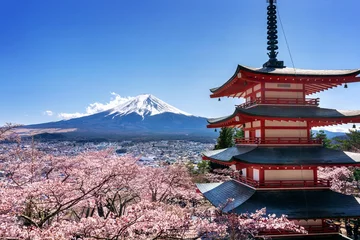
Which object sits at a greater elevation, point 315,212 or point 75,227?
point 75,227

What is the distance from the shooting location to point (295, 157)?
9.18m

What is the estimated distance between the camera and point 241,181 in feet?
35.5

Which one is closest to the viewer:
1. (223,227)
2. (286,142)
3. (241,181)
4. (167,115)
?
(223,227)

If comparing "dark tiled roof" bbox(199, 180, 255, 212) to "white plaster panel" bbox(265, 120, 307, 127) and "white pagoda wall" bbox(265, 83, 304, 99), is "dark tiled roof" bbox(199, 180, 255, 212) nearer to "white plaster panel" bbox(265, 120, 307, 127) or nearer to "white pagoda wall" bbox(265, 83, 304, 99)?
"white plaster panel" bbox(265, 120, 307, 127)

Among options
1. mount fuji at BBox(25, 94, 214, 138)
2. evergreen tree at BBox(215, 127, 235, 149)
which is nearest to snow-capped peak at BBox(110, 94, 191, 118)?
mount fuji at BBox(25, 94, 214, 138)

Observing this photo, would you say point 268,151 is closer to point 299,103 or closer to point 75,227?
point 299,103

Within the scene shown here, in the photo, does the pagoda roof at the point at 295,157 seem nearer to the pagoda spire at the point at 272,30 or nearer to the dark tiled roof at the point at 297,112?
the dark tiled roof at the point at 297,112

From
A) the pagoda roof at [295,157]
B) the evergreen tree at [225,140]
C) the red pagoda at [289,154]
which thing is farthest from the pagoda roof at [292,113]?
the evergreen tree at [225,140]

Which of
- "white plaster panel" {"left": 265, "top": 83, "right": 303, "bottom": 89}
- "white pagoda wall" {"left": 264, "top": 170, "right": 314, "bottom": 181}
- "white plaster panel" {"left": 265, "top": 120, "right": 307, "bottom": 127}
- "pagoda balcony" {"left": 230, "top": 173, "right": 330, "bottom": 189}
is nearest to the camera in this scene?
"pagoda balcony" {"left": 230, "top": 173, "right": 330, "bottom": 189}

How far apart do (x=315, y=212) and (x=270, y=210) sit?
1.38m

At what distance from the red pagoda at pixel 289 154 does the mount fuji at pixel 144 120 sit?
8864 cm

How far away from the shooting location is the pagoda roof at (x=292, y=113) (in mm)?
9131

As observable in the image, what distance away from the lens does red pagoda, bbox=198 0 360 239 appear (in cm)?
864

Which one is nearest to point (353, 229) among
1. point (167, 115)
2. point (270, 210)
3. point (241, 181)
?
point (241, 181)
